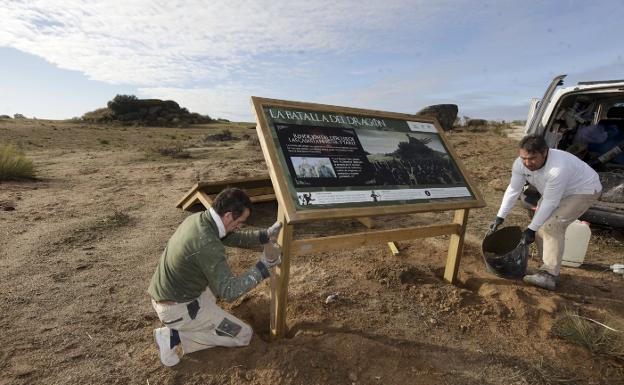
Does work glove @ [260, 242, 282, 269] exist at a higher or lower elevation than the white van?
lower

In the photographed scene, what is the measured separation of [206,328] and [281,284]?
24.7 inches

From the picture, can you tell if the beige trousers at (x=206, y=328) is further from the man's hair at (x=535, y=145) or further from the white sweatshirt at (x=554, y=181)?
the man's hair at (x=535, y=145)

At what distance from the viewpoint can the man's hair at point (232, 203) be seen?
251 cm

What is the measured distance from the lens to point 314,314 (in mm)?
3236

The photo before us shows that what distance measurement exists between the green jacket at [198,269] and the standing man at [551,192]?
2555 millimetres

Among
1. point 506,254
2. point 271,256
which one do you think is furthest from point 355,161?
point 506,254

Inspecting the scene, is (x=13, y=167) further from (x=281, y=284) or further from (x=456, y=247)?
(x=456, y=247)

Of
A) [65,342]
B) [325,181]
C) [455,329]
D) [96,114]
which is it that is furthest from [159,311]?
[96,114]

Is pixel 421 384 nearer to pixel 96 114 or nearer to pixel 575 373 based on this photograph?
pixel 575 373

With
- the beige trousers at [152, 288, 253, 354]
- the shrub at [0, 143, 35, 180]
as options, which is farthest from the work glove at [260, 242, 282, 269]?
the shrub at [0, 143, 35, 180]

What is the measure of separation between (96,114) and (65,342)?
115ft

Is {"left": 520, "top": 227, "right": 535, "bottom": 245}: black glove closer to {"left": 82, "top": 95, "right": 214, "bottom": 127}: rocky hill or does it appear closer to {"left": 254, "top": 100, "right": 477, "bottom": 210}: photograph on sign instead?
{"left": 254, "top": 100, "right": 477, "bottom": 210}: photograph on sign

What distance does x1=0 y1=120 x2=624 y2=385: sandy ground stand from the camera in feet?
8.56

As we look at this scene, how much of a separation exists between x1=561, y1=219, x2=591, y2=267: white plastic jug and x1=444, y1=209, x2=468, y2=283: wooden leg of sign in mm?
1704
